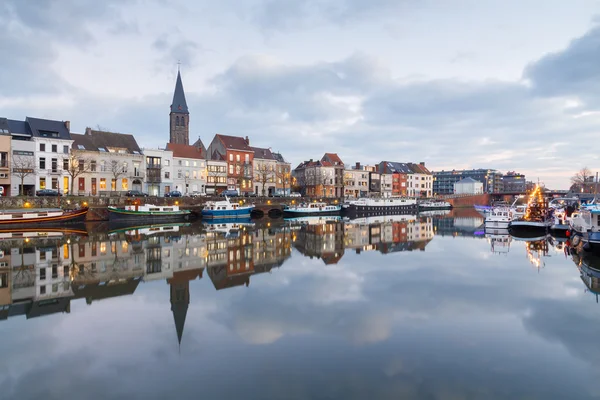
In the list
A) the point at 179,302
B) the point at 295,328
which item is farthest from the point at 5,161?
the point at 295,328

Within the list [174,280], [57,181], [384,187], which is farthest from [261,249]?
[384,187]

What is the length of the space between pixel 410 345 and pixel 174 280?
1051 cm

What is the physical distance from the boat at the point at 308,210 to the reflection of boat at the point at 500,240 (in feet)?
94.3

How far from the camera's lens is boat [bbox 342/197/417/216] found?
70575 millimetres

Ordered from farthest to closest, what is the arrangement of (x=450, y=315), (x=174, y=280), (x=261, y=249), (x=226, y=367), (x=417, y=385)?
(x=261, y=249) < (x=174, y=280) < (x=450, y=315) < (x=226, y=367) < (x=417, y=385)

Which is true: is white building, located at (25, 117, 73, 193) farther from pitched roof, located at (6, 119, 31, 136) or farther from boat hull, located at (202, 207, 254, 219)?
boat hull, located at (202, 207, 254, 219)

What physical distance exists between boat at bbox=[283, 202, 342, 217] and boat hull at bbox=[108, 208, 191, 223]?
674 inches

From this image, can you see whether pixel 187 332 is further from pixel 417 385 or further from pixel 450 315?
pixel 450 315

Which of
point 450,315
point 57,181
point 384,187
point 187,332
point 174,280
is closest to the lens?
point 187,332

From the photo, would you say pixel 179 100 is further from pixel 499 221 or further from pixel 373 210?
pixel 499 221

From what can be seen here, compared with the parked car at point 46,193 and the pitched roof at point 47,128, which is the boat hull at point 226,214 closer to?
the parked car at point 46,193

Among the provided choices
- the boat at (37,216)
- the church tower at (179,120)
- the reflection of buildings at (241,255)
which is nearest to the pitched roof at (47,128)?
the boat at (37,216)

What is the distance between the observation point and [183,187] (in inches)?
2584

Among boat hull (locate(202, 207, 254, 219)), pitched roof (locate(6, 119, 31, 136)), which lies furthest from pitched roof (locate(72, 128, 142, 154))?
boat hull (locate(202, 207, 254, 219))
